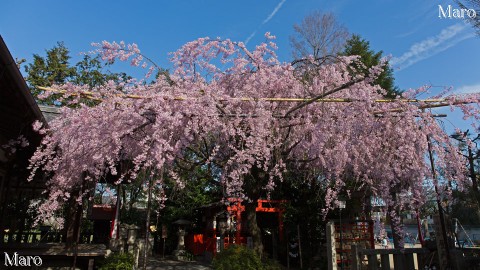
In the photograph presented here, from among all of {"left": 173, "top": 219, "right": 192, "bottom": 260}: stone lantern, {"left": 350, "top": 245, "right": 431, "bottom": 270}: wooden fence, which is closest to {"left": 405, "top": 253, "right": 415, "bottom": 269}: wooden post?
{"left": 350, "top": 245, "right": 431, "bottom": 270}: wooden fence

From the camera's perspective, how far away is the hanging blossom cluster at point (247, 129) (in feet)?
18.7

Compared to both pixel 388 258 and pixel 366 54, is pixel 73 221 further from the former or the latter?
pixel 366 54

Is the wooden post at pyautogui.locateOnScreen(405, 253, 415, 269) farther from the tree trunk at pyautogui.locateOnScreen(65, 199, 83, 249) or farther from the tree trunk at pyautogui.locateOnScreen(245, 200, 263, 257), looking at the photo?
the tree trunk at pyautogui.locateOnScreen(65, 199, 83, 249)

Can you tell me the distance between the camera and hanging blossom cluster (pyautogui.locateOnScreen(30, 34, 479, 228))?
5.71 meters

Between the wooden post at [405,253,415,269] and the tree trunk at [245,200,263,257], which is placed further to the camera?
the tree trunk at [245,200,263,257]

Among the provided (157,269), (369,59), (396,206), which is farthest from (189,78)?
(369,59)

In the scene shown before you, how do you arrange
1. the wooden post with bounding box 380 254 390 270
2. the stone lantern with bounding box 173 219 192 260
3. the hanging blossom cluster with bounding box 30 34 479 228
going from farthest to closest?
the stone lantern with bounding box 173 219 192 260 < the wooden post with bounding box 380 254 390 270 < the hanging blossom cluster with bounding box 30 34 479 228

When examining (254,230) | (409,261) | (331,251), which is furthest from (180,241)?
(409,261)

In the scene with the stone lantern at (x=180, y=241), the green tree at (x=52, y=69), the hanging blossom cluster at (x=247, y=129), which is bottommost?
the stone lantern at (x=180, y=241)

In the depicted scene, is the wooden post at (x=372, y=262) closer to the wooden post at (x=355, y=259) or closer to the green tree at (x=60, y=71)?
the wooden post at (x=355, y=259)

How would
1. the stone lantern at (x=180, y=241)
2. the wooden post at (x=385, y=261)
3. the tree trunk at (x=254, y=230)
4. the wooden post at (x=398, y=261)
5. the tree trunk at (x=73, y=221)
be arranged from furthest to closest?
the stone lantern at (x=180, y=241) → the tree trunk at (x=254, y=230) → the tree trunk at (x=73, y=221) → the wooden post at (x=398, y=261) → the wooden post at (x=385, y=261)

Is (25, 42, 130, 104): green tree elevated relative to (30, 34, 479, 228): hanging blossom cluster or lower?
elevated

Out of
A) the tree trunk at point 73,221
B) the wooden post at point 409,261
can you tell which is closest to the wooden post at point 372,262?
the wooden post at point 409,261

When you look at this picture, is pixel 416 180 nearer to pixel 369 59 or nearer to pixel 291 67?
pixel 291 67
